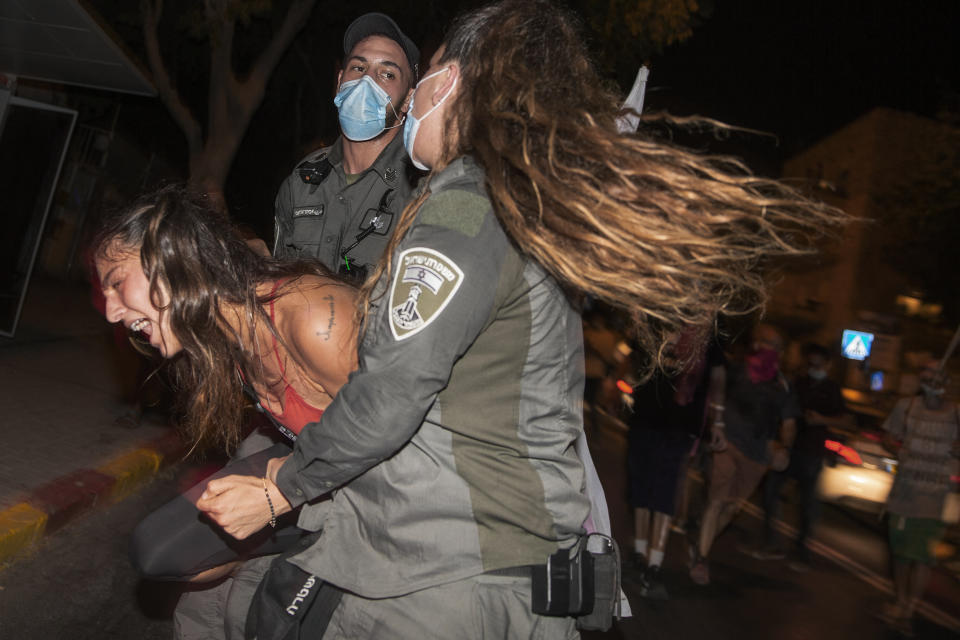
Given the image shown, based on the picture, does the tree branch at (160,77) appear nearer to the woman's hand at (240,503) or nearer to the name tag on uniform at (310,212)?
the name tag on uniform at (310,212)

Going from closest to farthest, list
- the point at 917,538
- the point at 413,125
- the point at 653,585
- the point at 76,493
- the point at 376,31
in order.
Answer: the point at 413,125 → the point at 376,31 → the point at 76,493 → the point at 653,585 → the point at 917,538

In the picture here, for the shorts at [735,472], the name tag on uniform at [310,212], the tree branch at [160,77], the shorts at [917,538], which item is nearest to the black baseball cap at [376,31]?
the name tag on uniform at [310,212]

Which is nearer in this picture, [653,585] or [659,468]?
[653,585]

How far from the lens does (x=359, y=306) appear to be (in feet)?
5.82

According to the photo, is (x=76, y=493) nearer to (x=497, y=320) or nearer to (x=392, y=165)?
(x=392, y=165)

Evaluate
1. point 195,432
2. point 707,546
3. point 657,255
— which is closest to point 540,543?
point 657,255

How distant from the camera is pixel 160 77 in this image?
11.4m

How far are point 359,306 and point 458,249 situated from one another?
39 centimetres

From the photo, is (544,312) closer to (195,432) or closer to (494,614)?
(494,614)

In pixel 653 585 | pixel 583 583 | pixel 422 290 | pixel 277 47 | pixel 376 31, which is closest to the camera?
pixel 422 290

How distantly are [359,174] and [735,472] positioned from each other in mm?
4469

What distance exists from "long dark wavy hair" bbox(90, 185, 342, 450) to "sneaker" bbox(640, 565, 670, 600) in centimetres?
397

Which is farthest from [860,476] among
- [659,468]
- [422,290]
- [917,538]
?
[422,290]

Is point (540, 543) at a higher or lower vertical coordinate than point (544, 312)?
lower
